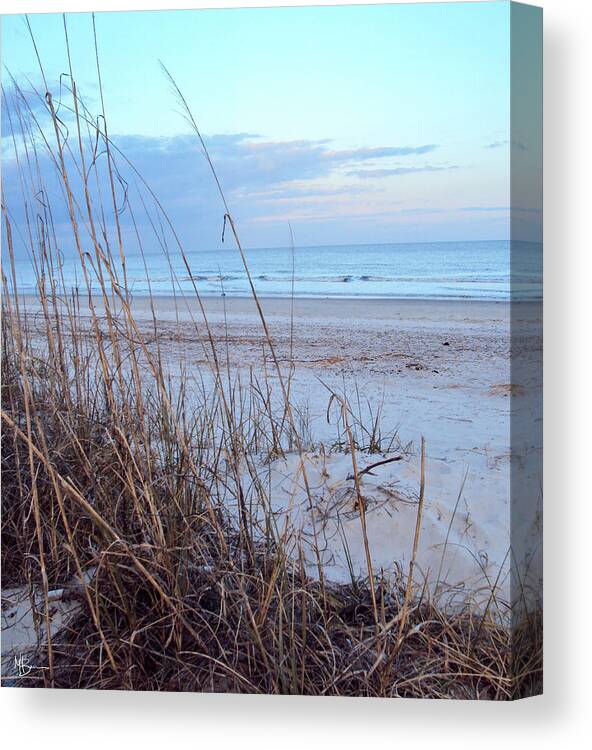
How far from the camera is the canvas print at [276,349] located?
244cm

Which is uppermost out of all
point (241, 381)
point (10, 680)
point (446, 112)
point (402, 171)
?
point (446, 112)

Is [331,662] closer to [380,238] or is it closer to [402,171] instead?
[380,238]

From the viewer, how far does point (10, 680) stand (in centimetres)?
262

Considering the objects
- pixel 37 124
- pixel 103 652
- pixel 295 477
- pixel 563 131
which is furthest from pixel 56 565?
pixel 563 131

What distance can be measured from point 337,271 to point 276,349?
0.94ft

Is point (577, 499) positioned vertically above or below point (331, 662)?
above

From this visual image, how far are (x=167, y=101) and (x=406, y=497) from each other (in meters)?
1.32

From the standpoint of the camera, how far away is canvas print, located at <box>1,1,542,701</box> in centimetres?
244
